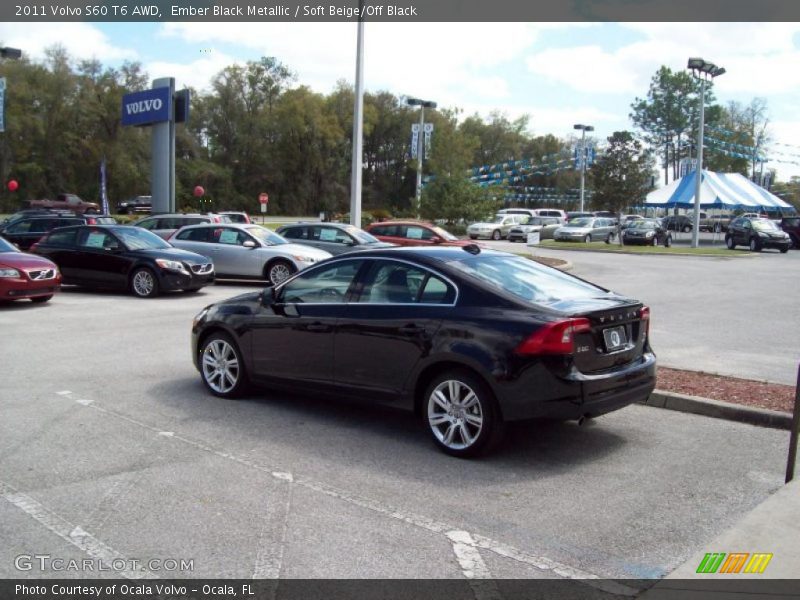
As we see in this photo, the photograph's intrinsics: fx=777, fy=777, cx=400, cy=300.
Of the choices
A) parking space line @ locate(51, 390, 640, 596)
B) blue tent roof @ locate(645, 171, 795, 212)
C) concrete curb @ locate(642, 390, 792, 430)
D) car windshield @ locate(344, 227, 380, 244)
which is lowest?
parking space line @ locate(51, 390, 640, 596)

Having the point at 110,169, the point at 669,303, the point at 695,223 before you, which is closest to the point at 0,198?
the point at 110,169

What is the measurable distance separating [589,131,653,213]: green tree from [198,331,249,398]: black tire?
112 ft

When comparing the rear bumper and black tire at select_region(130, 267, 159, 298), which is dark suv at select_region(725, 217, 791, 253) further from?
the rear bumper

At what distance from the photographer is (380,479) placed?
5402 millimetres

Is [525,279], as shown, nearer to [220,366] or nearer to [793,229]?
[220,366]

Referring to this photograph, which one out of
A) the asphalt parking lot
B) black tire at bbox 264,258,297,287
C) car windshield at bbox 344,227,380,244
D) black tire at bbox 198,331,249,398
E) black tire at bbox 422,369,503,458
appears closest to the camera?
the asphalt parking lot

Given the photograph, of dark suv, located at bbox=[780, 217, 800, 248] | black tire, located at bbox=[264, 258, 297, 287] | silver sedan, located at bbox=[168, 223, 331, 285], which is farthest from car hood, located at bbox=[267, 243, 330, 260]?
dark suv, located at bbox=[780, 217, 800, 248]

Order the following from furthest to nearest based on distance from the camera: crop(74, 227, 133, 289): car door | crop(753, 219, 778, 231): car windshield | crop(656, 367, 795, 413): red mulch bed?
1. crop(753, 219, 778, 231): car windshield
2. crop(74, 227, 133, 289): car door
3. crop(656, 367, 795, 413): red mulch bed

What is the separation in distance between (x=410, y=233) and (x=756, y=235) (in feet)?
73.9

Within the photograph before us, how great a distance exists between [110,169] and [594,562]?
225ft

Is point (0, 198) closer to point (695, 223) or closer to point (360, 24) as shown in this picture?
point (360, 24)

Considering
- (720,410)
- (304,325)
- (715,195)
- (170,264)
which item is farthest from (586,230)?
(304,325)

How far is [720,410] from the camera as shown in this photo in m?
7.09

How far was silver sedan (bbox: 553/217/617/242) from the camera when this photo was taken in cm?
4325
